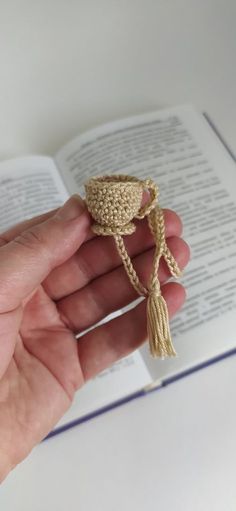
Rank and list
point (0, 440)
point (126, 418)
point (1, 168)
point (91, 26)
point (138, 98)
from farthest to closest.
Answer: point (91, 26)
point (138, 98)
point (1, 168)
point (126, 418)
point (0, 440)

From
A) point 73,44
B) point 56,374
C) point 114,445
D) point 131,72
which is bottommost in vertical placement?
point 114,445

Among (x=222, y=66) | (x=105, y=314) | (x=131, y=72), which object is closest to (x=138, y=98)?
(x=131, y=72)

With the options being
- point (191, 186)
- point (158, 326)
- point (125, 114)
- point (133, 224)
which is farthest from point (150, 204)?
point (125, 114)

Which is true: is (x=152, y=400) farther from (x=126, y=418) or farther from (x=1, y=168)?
(x=1, y=168)

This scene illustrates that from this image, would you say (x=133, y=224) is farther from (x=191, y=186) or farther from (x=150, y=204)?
(x=191, y=186)

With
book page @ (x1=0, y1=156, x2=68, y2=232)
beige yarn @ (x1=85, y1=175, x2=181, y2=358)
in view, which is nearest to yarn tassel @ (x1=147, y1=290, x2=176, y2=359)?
beige yarn @ (x1=85, y1=175, x2=181, y2=358)

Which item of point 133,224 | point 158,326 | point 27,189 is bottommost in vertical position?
point 158,326

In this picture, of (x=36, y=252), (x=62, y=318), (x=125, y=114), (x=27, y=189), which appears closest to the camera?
(x=36, y=252)

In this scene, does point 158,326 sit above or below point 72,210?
below
